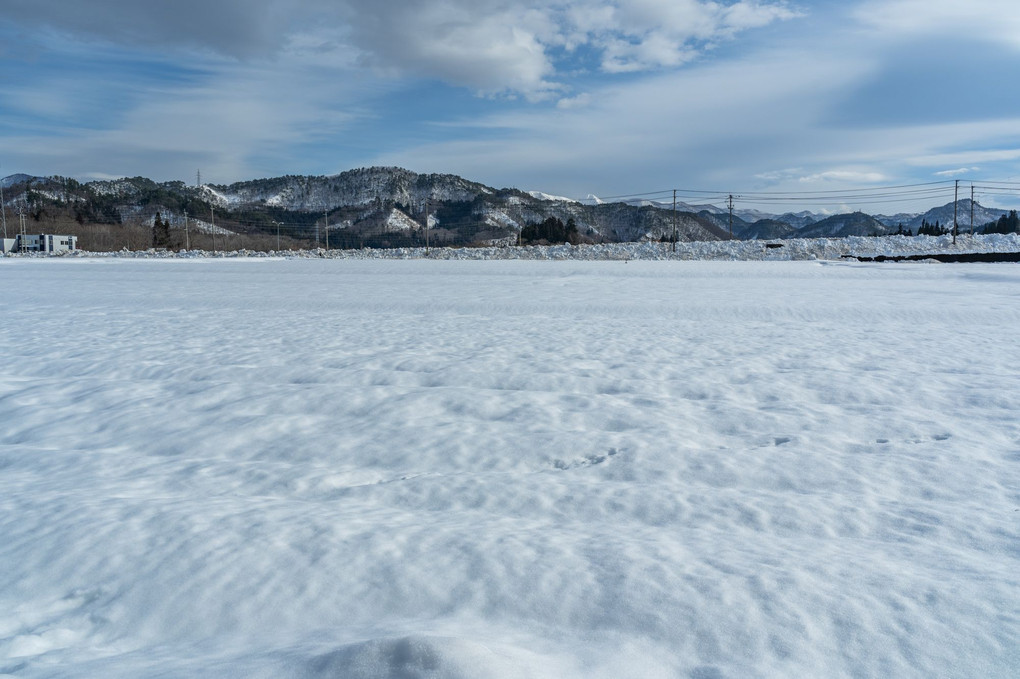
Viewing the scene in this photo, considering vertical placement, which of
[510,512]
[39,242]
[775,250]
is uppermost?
[39,242]

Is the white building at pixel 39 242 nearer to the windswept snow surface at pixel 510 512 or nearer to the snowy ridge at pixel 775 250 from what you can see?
the snowy ridge at pixel 775 250

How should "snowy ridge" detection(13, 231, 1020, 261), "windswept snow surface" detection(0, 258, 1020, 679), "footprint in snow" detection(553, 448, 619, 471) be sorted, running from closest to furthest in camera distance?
"windswept snow surface" detection(0, 258, 1020, 679), "footprint in snow" detection(553, 448, 619, 471), "snowy ridge" detection(13, 231, 1020, 261)

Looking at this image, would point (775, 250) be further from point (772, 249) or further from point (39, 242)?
point (39, 242)

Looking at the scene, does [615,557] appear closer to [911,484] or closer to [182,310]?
[911,484]

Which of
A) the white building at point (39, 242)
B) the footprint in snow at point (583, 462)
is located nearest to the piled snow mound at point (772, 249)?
the footprint in snow at point (583, 462)

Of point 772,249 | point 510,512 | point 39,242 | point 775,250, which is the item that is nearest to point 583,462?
point 510,512

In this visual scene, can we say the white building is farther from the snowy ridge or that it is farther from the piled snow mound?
the piled snow mound

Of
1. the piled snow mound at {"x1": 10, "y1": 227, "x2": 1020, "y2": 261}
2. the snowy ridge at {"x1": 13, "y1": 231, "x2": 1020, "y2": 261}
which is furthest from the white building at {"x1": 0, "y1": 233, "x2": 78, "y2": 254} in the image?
the piled snow mound at {"x1": 10, "y1": 227, "x2": 1020, "y2": 261}

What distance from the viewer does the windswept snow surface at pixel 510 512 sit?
103 inches

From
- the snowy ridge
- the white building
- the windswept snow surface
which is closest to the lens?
the windswept snow surface

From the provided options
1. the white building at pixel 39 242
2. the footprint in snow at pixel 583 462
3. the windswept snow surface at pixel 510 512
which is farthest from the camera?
the white building at pixel 39 242

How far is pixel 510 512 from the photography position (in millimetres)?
3984

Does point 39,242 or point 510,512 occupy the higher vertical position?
point 39,242

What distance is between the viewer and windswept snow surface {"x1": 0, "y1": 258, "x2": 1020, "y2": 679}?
262 centimetres
